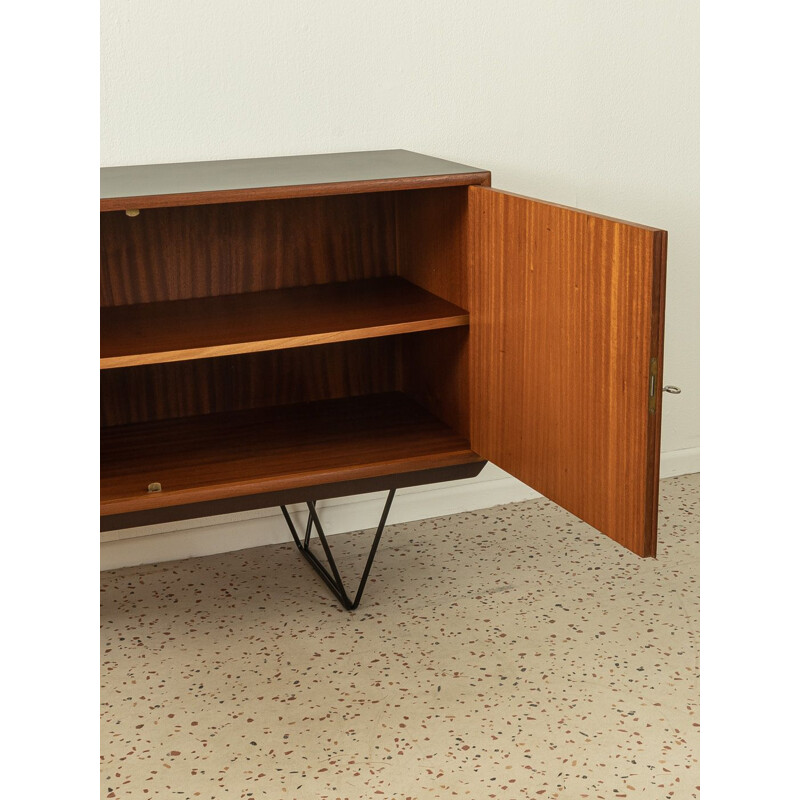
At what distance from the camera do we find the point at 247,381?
2270 mm

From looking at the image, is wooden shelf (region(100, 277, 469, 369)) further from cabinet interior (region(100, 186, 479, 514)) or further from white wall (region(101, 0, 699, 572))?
white wall (region(101, 0, 699, 572))

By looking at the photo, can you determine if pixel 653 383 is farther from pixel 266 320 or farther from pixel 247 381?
pixel 247 381

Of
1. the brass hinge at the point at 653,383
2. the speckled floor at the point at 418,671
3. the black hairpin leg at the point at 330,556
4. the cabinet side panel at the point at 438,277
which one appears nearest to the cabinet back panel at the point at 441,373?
the cabinet side panel at the point at 438,277

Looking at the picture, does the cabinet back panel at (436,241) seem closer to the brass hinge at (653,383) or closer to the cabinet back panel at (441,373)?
the cabinet back panel at (441,373)

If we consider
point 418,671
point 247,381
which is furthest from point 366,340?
point 418,671

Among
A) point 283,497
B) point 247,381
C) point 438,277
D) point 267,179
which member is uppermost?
point 267,179

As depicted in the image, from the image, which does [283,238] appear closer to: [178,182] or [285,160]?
[285,160]

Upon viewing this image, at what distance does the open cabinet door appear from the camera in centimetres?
132

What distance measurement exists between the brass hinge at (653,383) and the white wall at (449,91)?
51.4 inches

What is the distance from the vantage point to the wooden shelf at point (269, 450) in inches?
70.9

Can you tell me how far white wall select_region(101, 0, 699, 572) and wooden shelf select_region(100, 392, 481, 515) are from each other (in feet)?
2.12

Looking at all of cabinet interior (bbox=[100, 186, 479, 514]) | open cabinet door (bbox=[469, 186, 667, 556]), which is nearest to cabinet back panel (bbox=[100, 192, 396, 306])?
cabinet interior (bbox=[100, 186, 479, 514])

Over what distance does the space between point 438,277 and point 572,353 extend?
588mm
